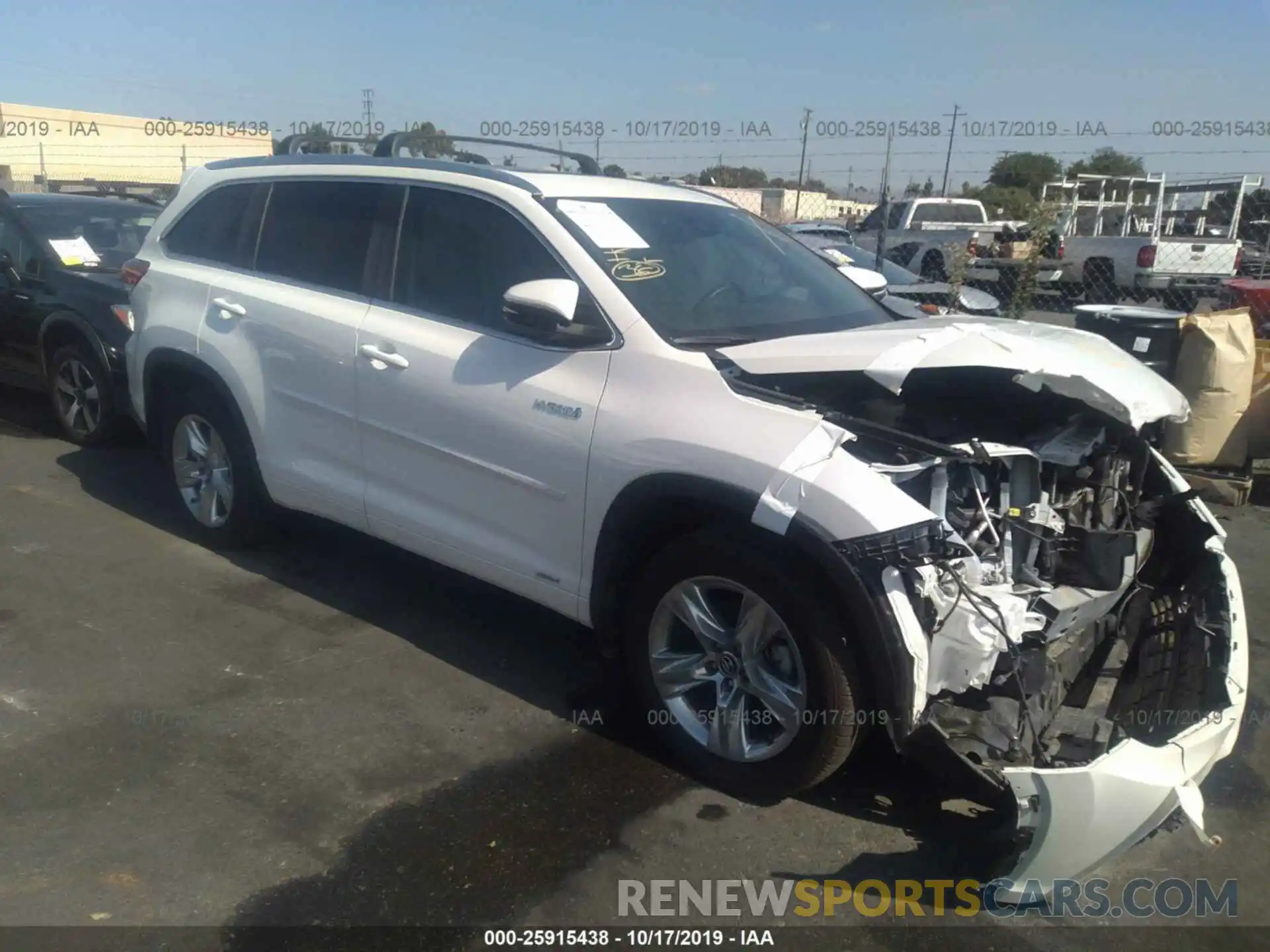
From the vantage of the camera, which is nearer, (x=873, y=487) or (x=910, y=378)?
(x=873, y=487)

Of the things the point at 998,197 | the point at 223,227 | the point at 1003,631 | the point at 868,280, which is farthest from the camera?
the point at 998,197

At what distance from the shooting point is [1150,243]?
654 inches

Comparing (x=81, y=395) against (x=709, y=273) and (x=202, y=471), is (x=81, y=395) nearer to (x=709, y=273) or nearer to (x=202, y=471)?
(x=202, y=471)

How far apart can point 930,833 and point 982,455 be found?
47.4 inches

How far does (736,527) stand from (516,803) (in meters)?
1.13

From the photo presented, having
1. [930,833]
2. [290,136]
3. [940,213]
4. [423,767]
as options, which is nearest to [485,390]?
[423,767]

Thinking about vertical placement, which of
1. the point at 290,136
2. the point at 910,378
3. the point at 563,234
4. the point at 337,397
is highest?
the point at 290,136

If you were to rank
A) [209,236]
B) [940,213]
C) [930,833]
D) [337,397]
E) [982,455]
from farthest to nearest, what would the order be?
[940,213], [209,236], [337,397], [930,833], [982,455]

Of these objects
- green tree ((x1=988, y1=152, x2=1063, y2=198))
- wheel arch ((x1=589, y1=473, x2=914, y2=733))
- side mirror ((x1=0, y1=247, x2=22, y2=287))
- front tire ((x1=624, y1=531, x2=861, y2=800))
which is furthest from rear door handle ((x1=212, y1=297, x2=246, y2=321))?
green tree ((x1=988, y1=152, x2=1063, y2=198))

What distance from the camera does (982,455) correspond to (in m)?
3.04

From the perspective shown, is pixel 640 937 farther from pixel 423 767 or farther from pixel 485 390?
pixel 485 390

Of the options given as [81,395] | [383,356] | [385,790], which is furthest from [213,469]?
[385,790]

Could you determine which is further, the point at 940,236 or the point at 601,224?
the point at 940,236

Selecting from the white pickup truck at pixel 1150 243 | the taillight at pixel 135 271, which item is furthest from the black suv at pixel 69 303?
the white pickup truck at pixel 1150 243
